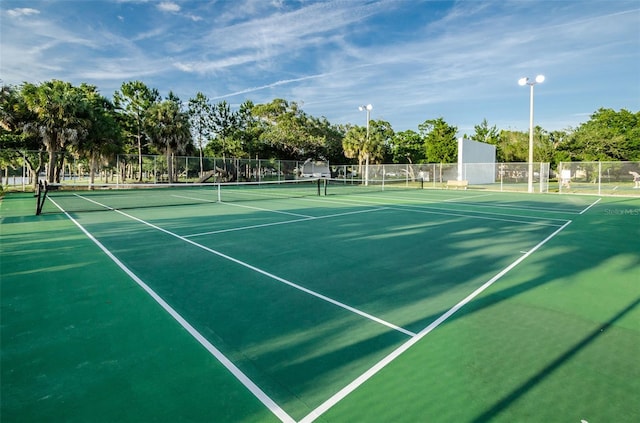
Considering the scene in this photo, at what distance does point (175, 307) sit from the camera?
4.82 m

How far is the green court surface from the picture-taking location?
2.84 m

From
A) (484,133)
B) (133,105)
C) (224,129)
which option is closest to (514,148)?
(484,133)

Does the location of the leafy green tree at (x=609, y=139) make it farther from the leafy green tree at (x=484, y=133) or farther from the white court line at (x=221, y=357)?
the white court line at (x=221, y=357)

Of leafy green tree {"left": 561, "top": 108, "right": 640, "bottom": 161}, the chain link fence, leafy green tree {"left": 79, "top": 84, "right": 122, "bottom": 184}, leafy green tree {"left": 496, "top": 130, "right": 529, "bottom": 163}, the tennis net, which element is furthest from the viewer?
leafy green tree {"left": 496, "top": 130, "right": 529, "bottom": 163}

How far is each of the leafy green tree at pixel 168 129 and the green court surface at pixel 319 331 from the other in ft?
101

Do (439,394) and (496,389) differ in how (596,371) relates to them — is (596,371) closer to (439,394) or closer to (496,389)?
(496,389)

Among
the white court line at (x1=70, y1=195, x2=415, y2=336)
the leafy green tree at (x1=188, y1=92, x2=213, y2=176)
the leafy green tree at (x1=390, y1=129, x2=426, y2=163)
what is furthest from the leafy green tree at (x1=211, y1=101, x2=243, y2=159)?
the white court line at (x1=70, y1=195, x2=415, y2=336)

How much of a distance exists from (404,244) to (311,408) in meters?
6.43

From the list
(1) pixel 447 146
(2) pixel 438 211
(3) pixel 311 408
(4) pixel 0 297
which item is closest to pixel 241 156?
(1) pixel 447 146

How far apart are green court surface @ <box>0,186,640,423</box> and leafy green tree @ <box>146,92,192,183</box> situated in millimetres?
30680

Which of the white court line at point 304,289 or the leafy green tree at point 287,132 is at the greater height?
the leafy green tree at point 287,132

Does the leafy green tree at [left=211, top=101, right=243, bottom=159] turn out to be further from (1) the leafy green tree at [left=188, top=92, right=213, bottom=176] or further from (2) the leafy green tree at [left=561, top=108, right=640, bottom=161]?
(2) the leafy green tree at [left=561, top=108, right=640, bottom=161]

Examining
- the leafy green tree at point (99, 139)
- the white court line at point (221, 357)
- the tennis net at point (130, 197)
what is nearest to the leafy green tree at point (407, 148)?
the tennis net at point (130, 197)

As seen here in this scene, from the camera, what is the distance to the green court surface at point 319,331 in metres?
2.84
